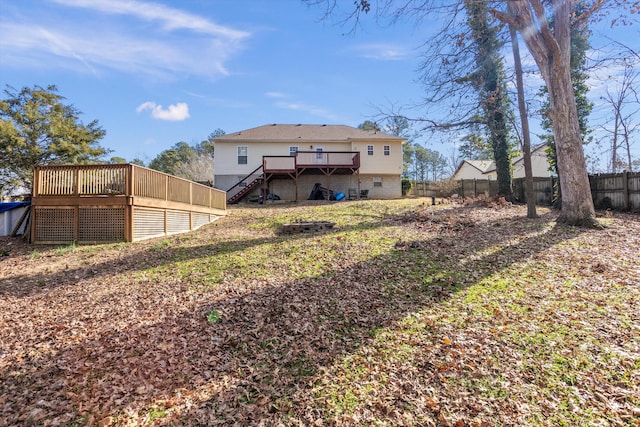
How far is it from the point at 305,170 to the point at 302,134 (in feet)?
12.4

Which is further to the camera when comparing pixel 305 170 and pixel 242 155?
pixel 242 155

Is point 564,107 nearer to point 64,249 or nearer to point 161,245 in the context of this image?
point 161,245

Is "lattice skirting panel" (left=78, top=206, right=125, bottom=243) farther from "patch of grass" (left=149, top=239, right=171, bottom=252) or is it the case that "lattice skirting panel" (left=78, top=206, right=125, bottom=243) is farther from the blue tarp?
the blue tarp

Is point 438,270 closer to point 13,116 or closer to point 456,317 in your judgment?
point 456,317

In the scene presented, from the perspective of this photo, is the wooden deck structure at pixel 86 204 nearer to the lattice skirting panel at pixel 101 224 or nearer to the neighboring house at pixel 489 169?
the lattice skirting panel at pixel 101 224

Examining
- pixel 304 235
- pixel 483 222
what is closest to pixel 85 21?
pixel 304 235

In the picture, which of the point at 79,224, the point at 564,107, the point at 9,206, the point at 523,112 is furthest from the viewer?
the point at 523,112

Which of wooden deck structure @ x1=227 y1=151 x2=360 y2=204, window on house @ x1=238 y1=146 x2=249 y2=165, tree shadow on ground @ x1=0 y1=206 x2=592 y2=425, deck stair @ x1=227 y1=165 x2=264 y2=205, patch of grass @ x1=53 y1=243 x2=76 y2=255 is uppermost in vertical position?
window on house @ x1=238 y1=146 x2=249 y2=165

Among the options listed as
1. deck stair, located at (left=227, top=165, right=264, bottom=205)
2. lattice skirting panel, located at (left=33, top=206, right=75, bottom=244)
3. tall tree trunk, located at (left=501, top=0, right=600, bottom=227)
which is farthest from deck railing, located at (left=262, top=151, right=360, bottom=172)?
tall tree trunk, located at (left=501, top=0, right=600, bottom=227)

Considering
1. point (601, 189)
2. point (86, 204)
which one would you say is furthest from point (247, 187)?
point (601, 189)

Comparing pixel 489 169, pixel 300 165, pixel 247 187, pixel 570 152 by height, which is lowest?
pixel 570 152

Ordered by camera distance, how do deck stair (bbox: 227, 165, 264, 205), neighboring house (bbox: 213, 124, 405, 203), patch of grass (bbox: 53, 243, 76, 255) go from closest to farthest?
1. patch of grass (bbox: 53, 243, 76, 255)
2. deck stair (bbox: 227, 165, 264, 205)
3. neighboring house (bbox: 213, 124, 405, 203)

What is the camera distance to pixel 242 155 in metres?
22.9

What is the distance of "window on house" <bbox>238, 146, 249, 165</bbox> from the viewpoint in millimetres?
22906
